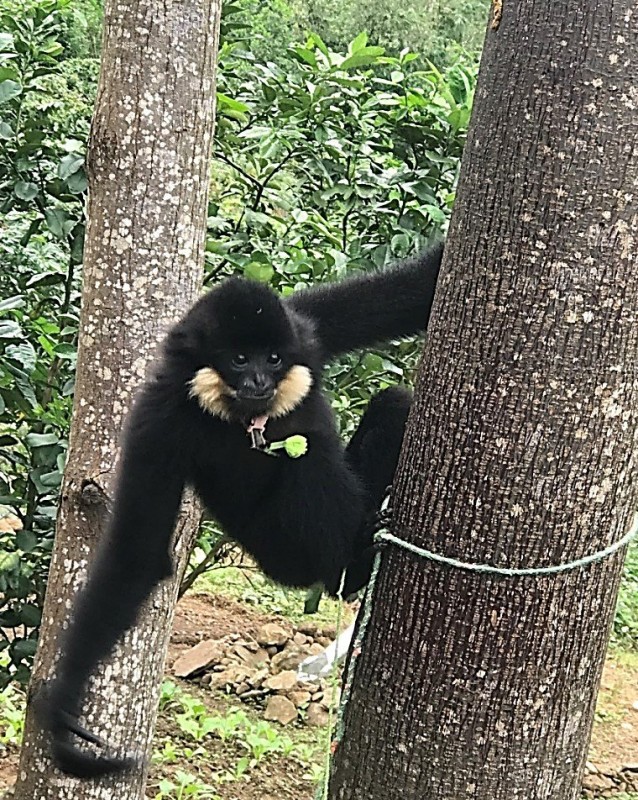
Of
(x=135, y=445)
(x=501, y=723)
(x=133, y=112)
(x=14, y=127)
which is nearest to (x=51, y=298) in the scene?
(x=14, y=127)

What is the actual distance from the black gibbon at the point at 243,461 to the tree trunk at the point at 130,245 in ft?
1.12

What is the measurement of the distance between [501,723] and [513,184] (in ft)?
3.51

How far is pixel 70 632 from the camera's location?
2.83 metres

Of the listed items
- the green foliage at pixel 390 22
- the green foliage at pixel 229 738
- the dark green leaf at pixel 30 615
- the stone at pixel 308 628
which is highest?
the green foliage at pixel 390 22

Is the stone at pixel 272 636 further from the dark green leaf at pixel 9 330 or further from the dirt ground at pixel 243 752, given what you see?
the dark green leaf at pixel 9 330

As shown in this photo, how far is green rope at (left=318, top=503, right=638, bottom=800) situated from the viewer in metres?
1.89

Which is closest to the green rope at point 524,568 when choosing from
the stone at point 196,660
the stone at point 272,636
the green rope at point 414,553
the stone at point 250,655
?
the green rope at point 414,553

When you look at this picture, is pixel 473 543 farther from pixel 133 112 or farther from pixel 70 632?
pixel 133 112

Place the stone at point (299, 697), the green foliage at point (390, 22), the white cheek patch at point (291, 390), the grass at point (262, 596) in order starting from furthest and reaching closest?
the green foliage at point (390, 22)
the grass at point (262, 596)
the stone at point (299, 697)
the white cheek patch at point (291, 390)

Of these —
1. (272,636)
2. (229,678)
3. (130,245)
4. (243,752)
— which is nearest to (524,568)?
(130,245)

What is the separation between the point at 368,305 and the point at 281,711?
320cm

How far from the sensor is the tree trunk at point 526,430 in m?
→ 1.84

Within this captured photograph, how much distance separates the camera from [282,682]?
19.2 feet

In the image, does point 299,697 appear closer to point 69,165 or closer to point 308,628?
point 308,628
